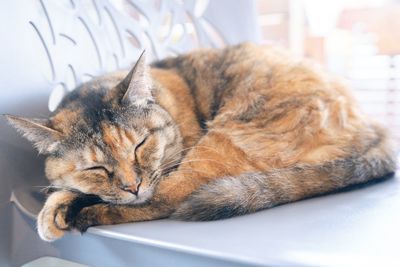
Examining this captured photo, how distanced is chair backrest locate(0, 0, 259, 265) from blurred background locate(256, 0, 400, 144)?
1.66ft

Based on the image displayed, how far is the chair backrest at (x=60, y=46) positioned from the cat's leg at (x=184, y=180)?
0.20m

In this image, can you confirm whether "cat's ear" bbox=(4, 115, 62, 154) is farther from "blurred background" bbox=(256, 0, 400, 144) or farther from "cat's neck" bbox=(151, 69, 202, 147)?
"blurred background" bbox=(256, 0, 400, 144)

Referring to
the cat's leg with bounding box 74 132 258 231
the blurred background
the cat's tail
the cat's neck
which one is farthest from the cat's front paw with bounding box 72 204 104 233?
the blurred background

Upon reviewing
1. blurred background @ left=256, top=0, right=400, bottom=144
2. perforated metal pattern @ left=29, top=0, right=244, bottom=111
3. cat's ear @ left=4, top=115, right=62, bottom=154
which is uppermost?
perforated metal pattern @ left=29, top=0, right=244, bottom=111

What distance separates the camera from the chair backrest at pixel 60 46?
989 millimetres

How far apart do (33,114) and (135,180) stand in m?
0.36

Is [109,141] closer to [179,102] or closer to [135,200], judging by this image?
[135,200]

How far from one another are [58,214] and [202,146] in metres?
0.34

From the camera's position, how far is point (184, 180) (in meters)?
0.91

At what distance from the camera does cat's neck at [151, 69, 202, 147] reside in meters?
1.05

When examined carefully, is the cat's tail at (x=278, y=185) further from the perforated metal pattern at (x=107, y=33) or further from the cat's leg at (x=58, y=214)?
the perforated metal pattern at (x=107, y=33)

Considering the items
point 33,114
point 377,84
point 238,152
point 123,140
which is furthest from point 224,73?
point 377,84

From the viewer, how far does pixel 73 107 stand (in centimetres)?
96

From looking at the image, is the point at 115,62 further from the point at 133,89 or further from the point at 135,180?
the point at 135,180
